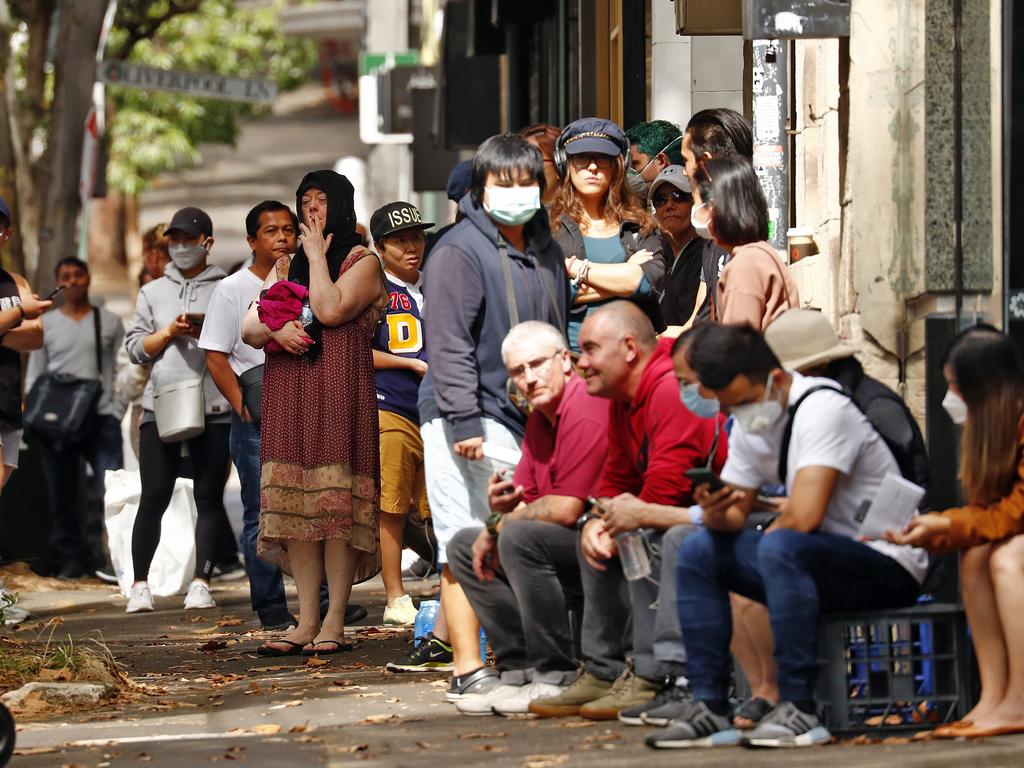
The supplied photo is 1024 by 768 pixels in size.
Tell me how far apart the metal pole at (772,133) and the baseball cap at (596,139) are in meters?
0.54

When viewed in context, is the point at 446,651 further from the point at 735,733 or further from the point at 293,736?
the point at 735,733

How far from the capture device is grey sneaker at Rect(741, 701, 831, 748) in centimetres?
638

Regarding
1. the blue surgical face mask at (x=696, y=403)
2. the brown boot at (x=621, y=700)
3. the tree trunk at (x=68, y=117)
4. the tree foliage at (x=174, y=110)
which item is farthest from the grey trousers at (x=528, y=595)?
the tree foliage at (x=174, y=110)

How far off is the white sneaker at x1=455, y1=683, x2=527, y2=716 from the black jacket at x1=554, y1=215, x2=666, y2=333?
157 cm

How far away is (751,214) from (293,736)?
7.83 feet

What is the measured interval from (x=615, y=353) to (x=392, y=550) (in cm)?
355

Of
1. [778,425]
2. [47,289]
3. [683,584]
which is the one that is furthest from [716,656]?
[47,289]

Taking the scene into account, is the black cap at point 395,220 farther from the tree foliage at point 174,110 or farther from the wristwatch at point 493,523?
the tree foliage at point 174,110

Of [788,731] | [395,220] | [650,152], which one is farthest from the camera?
[395,220]

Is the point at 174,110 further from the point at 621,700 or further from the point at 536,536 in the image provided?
the point at 621,700

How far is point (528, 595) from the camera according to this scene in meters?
7.36

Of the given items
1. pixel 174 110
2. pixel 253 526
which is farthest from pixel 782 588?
pixel 174 110

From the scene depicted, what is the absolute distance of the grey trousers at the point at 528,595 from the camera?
7.31 metres

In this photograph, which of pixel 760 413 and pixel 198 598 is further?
pixel 198 598
